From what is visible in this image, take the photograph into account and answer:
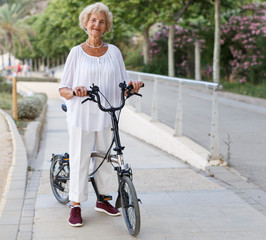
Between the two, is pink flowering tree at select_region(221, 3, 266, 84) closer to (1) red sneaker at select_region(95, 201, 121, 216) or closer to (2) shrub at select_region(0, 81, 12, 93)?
(2) shrub at select_region(0, 81, 12, 93)

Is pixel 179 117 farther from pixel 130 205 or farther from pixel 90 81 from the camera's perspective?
pixel 130 205

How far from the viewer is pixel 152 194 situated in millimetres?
5832

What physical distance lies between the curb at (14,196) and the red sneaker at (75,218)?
0.45 metres

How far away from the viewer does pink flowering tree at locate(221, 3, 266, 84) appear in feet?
69.1

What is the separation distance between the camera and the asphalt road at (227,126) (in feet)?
23.7

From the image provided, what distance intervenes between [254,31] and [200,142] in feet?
43.9

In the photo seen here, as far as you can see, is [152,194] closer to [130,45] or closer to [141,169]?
[141,169]

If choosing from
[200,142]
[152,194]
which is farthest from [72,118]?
[200,142]

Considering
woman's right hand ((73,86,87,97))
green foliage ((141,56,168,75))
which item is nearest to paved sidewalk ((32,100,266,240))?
woman's right hand ((73,86,87,97))

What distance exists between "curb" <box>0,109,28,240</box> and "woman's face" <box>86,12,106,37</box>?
173cm

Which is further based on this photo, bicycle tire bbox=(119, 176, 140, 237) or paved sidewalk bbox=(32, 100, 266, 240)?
paved sidewalk bbox=(32, 100, 266, 240)

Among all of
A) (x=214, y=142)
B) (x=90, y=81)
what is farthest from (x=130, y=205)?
(x=214, y=142)

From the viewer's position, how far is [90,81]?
4680 millimetres

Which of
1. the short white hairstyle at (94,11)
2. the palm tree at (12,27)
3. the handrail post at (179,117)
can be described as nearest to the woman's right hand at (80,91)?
the short white hairstyle at (94,11)
